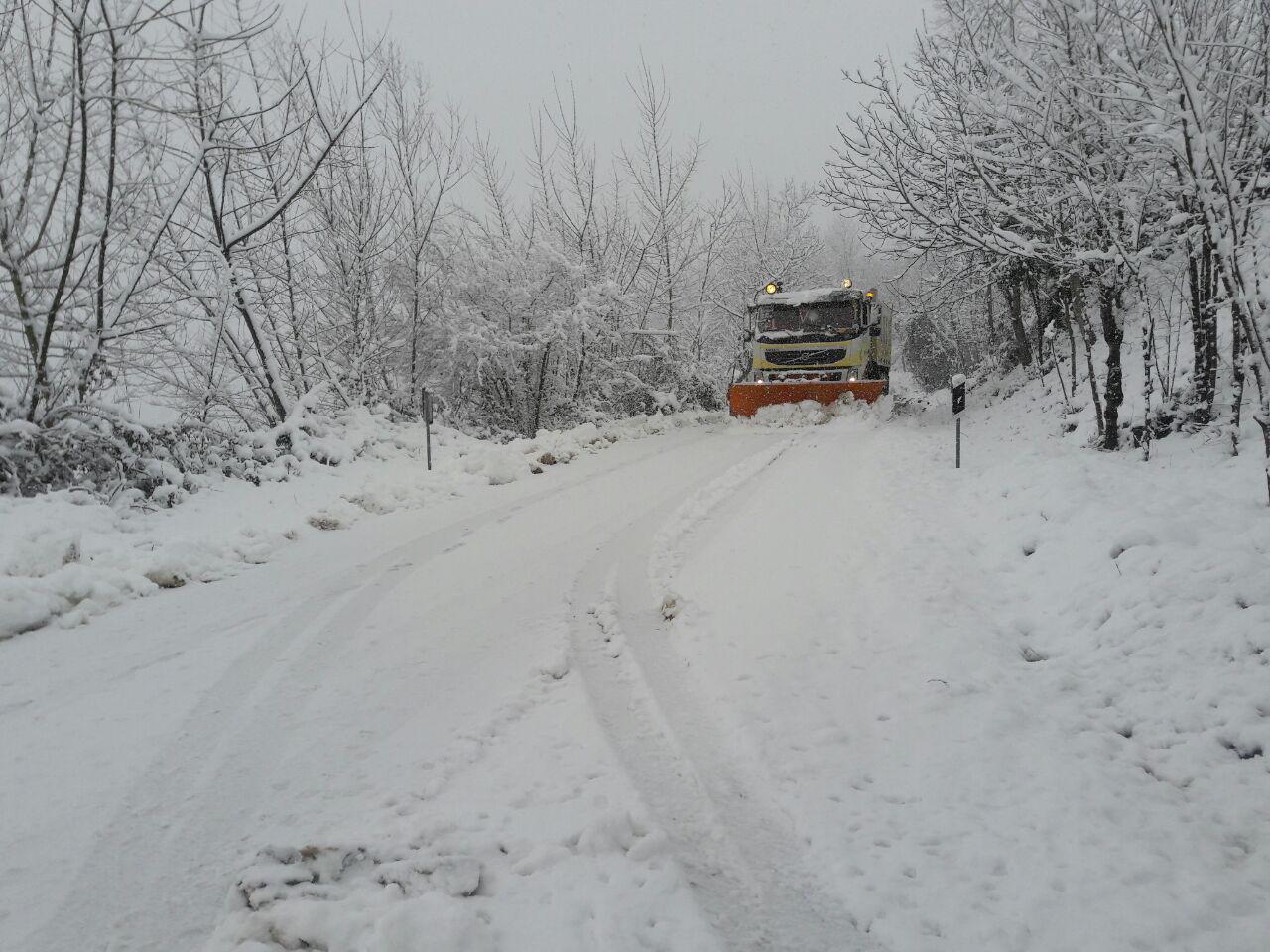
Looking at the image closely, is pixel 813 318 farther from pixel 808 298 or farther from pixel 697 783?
pixel 697 783

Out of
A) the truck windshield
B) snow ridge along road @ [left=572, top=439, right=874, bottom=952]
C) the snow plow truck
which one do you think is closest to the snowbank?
snow ridge along road @ [left=572, top=439, right=874, bottom=952]

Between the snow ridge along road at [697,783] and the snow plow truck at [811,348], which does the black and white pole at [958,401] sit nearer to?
the snow plow truck at [811,348]

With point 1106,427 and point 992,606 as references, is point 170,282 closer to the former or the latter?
point 992,606

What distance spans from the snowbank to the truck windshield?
20.7 ft

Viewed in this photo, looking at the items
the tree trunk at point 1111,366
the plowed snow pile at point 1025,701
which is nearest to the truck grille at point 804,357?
the tree trunk at point 1111,366

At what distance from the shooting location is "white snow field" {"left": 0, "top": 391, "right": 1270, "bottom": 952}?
80.6 inches

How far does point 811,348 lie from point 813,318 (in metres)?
0.77

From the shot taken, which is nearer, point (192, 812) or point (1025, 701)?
point (192, 812)

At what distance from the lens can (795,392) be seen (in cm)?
1525

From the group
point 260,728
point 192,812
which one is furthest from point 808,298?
point 192,812

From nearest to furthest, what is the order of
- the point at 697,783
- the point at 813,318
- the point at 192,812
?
1. the point at 192,812
2. the point at 697,783
3. the point at 813,318

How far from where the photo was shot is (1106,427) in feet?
26.7

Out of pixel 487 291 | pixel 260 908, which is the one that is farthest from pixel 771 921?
pixel 487 291

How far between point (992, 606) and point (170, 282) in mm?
11080
